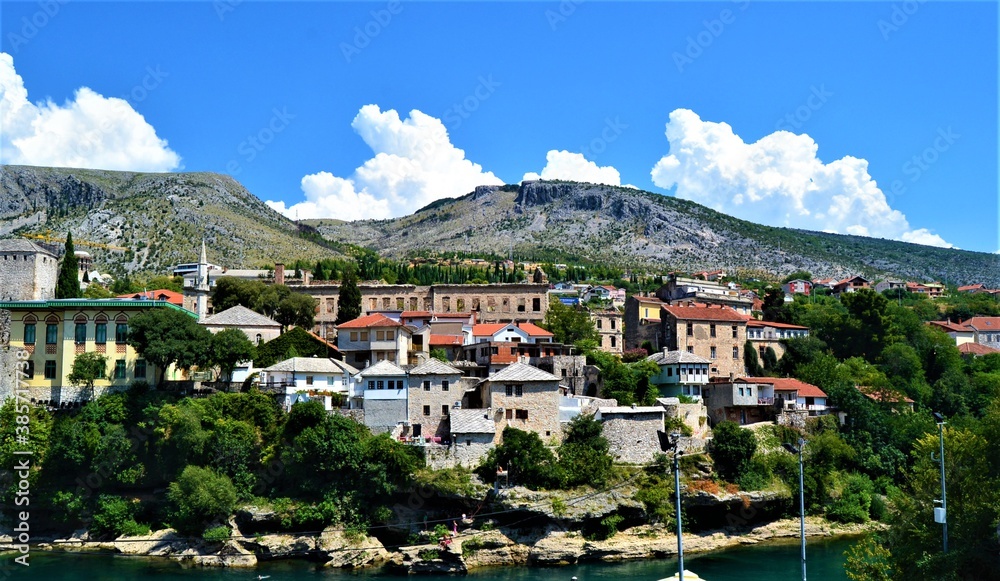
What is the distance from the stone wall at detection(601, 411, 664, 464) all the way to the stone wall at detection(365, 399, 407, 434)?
39.6 ft

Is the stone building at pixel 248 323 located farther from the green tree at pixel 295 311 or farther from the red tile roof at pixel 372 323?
the red tile roof at pixel 372 323

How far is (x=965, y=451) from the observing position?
29531 millimetres

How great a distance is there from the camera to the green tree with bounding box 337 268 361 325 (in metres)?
70.8

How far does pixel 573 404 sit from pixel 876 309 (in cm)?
3537

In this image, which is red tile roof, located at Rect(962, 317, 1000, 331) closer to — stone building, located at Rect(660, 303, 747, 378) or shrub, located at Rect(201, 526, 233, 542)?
stone building, located at Rect(660, 303, 747, 378)

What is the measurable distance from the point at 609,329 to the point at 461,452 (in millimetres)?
26463

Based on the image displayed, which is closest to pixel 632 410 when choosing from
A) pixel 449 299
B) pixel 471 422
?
pixel 471 422

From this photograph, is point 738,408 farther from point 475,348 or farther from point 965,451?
point 965,451

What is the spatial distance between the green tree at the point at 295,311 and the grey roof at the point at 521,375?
2302cm

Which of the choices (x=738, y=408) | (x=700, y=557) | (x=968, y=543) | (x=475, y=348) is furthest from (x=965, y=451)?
(x=475, y=348)

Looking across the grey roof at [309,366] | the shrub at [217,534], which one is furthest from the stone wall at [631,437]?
the shrub at [217,534]

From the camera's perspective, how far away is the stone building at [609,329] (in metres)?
70.6

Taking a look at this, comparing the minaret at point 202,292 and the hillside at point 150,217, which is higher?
the hillside at point 150,217

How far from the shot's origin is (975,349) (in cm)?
7950
